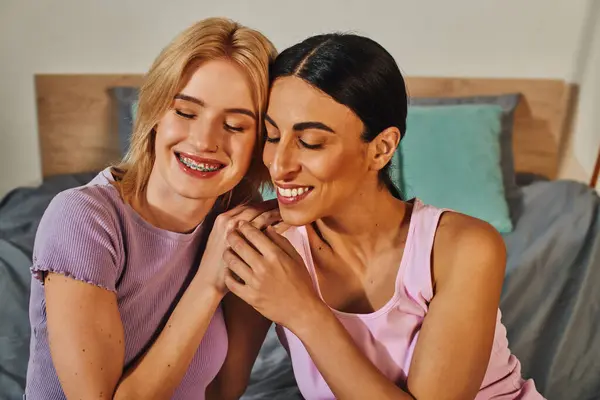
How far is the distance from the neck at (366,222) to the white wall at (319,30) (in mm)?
1801

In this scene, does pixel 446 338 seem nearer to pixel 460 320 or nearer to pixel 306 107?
pixel 460 320

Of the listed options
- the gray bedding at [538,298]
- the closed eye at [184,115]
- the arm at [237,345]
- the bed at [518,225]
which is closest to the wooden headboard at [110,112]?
the bed at [518,225]

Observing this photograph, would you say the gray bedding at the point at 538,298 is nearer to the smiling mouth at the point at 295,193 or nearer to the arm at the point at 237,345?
the arm at the point at 237,345

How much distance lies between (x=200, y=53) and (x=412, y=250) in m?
0.50

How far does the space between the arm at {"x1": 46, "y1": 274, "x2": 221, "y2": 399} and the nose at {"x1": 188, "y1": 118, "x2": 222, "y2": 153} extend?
281 millimetres

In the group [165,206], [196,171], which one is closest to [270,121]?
[196,171]

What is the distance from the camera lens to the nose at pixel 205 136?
109 centimetres

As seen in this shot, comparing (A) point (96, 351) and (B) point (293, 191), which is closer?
(A) point (96, 351)

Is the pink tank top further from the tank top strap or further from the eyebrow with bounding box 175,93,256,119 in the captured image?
the eyebrow with bounding box 175,93,256,119

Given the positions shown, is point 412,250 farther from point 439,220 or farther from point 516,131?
point 516,131

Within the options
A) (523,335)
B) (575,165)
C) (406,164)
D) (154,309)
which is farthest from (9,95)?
(575,165)

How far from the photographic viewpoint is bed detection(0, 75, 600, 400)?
1787 mm

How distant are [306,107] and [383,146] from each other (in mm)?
170

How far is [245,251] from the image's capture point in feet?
3.50
